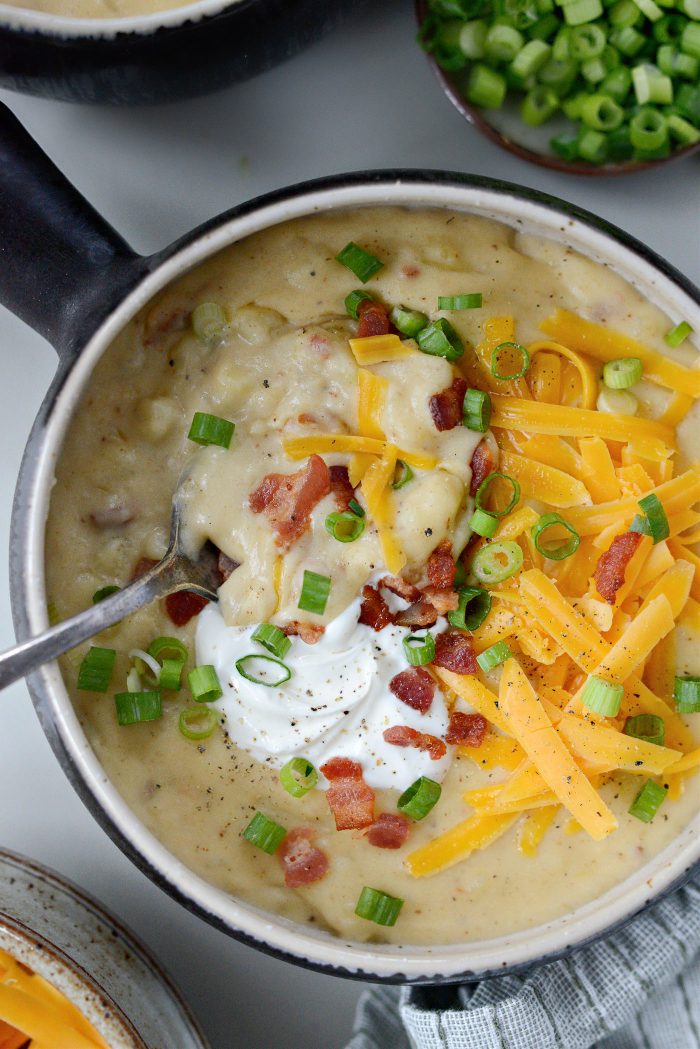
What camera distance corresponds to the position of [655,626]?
79.7 inches

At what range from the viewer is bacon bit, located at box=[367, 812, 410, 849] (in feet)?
6.95

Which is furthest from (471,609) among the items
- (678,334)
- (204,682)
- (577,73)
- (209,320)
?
(577,73)

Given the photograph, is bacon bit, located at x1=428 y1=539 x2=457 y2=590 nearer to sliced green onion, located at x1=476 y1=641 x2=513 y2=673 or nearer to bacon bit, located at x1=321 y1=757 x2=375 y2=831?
sliced green onion, located at x1=476 y1=641 x2=513 y2=673

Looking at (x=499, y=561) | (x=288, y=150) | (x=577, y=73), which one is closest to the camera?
(x=499, y=561)

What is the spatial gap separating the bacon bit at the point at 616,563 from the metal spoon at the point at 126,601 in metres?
0.73

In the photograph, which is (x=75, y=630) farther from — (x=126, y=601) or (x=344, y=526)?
(x=344, y=526)

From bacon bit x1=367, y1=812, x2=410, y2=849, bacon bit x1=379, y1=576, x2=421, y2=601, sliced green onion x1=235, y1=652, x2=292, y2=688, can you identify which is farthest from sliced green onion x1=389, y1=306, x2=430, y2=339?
bacon bit x1=367, y1=812, x2=410, y2=849

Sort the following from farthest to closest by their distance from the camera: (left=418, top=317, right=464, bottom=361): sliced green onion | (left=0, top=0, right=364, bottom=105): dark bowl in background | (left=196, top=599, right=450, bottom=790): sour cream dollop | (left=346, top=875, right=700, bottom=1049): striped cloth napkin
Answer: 1. (left=346, top=875, right=700, bottom=1049): striped cloth napkin
2. (left=196, top=599, right=450, bottom=790): sour cream dollop
3. (left=418, top=317, right=464, bottom=361): sliced green onion
4. (left=0, top=0, right=364, bottom=105): dark bowl in background

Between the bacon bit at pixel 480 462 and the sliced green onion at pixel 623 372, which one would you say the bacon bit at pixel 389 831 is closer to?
the bacon bit at pixel 480 462

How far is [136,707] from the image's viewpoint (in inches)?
81.0

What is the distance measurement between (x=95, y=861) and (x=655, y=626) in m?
1.32

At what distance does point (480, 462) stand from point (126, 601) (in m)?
0.70

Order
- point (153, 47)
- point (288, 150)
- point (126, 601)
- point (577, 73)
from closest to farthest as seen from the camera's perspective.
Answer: point (153, 47), point (126, 601), point (577, 73), point (288, 150)

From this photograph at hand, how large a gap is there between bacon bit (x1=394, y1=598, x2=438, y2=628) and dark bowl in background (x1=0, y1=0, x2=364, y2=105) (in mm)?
1036
